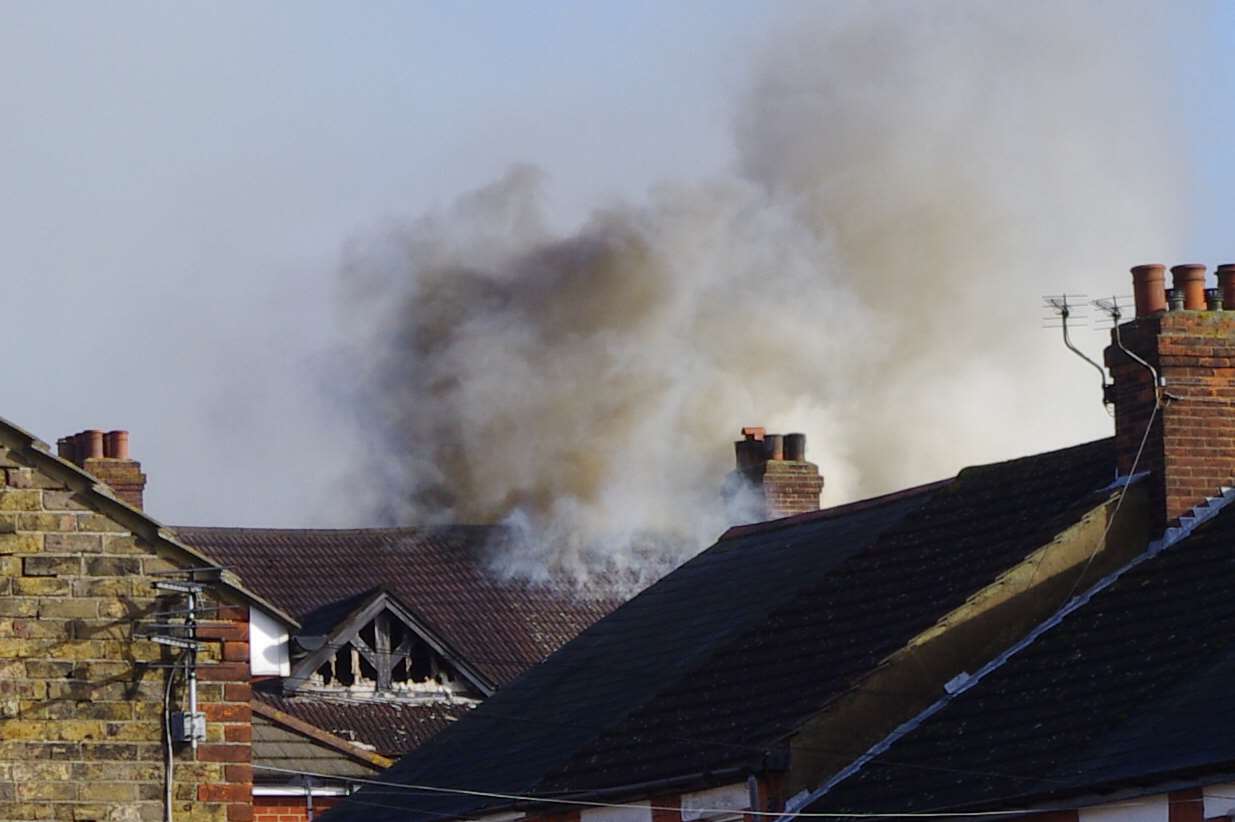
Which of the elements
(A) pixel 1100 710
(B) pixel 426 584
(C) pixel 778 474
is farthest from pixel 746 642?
(B) pixel 426 584

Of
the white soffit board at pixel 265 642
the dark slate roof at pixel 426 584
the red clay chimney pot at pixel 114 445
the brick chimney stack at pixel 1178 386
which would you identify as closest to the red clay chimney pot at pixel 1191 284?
the brick chimney stack at pixel 1178 386

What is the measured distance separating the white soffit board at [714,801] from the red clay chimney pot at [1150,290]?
5.45 metres

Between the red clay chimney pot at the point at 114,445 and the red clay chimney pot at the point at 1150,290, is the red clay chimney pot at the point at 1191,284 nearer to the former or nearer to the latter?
the red clay chimney pot at the point at 1150,290

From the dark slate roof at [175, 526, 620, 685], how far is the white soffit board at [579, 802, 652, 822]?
15064 millimetres

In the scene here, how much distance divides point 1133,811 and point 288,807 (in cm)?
1755

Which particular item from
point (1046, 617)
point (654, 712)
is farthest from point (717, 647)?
point (1046, 617)

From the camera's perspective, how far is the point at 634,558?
163 ft

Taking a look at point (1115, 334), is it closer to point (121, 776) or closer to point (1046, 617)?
point (1046, 617)

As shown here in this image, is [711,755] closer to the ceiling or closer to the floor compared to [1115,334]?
closer to the floor

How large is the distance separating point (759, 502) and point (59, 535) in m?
22.1

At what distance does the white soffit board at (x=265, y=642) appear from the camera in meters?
20.3

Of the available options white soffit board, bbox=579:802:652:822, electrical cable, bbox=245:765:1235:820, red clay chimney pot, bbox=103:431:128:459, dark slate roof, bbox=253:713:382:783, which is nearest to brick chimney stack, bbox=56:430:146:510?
red clay chimney pot, bbox=103:431:128:459

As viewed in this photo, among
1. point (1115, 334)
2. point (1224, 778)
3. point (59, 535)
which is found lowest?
point (1224, 778)

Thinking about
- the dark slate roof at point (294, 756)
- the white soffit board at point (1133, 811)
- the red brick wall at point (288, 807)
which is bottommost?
the white soffit board at point (1133, 811)
